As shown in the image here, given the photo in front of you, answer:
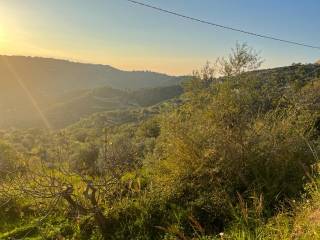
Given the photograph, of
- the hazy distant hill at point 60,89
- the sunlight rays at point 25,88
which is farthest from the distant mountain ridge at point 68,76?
the sunlight rays at point 25,88

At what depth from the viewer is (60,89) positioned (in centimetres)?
14925

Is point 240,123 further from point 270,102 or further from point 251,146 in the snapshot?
point 270,102

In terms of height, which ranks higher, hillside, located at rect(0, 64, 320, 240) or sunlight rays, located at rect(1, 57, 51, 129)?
hillside, located at rect(0, 64, 320, 240)

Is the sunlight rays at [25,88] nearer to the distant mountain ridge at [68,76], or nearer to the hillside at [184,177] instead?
the distant mountain ridge at [68,76]

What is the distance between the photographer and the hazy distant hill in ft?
327

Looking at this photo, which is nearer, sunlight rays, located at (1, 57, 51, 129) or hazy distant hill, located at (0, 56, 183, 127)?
sunlight rays, located at (1, 57, 51, 129)

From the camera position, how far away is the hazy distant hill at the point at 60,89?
99.8 m

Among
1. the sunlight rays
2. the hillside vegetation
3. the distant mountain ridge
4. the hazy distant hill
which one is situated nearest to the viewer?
the hillside vegetation

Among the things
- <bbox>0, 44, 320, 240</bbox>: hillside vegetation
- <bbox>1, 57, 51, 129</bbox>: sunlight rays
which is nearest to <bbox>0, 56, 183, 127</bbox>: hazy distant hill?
<bbox>1, 57, 51, 129</bbox>: sunlight rays

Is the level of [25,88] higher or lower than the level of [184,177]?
lower

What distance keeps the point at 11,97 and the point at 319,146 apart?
4926 inches

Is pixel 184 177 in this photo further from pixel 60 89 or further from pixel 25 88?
pixel 60 89

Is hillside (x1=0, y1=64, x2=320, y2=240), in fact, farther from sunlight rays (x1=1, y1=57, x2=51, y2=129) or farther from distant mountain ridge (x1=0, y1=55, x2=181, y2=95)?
distant mountain ridge (x1=0, y1=55, x2=181, y2=95)

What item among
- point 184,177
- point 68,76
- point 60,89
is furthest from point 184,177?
point 68,76
